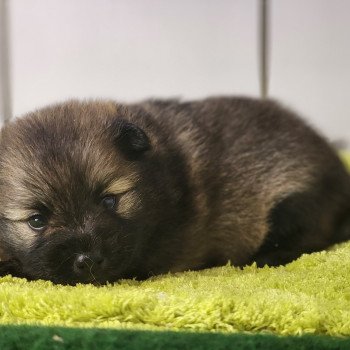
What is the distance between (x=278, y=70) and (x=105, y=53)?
3.84ft

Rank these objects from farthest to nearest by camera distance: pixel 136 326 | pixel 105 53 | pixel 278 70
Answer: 1. pixel 278 70
2. pixel 105 53
3. pixel 136 326

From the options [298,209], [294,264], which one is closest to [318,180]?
[298,209]

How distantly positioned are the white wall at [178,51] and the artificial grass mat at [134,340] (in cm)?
239

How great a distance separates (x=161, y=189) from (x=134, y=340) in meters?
0.88

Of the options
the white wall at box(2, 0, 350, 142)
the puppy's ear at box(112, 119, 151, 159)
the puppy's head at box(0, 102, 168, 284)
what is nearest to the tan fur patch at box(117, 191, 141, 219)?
the puppy's head at box(0, 102, 168, 284)

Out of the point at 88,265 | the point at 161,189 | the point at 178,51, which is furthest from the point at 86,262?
the point at 178,51

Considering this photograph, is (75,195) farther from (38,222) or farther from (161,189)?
(161,189)

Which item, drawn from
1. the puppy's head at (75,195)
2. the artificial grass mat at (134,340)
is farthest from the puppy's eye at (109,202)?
the artificial grass mat at (134,340)

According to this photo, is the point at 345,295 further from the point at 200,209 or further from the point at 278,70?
the point at 278,70

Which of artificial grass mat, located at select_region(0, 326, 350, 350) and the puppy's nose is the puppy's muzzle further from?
artificial grass mat, located at select_region(0, 326, 350, 350)

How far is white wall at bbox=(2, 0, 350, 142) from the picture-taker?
3.87 m

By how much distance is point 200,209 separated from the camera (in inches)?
94.8

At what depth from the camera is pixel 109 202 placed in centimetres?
207

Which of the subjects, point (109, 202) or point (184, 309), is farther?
point (109, 202)
